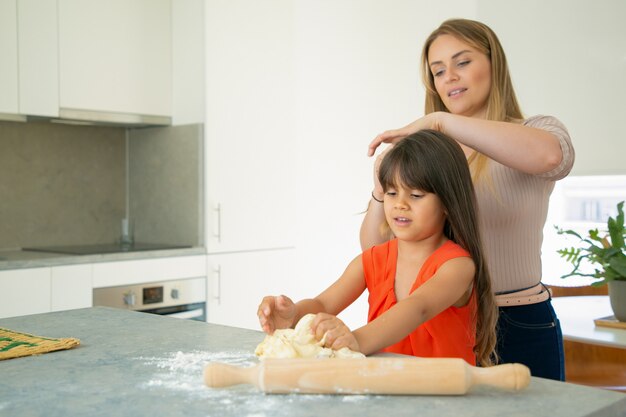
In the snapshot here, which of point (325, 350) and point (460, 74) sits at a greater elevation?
point (460, 74)

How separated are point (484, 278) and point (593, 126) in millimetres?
2155

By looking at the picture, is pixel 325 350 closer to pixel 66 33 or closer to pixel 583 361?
pixel 583 361

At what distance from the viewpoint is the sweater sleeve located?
56.9 inches

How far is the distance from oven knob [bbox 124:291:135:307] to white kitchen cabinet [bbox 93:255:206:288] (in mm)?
44

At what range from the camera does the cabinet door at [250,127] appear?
11.2 ft

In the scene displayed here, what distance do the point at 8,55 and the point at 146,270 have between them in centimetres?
100

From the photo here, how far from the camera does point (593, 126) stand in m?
3.25

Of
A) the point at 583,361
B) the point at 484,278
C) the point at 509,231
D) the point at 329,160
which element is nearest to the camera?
the point at 484,278

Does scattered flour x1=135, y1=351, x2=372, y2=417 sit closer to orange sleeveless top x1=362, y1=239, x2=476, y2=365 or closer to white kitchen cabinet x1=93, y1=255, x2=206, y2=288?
orange sleeveless top x1=362, y1=239, x2=476, y2=365

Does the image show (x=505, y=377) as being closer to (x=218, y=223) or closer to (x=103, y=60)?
(x=218, y=223)

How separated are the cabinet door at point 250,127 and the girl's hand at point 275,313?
2.19 m

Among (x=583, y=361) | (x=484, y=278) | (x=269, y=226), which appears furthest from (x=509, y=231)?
(x=269, y=226)

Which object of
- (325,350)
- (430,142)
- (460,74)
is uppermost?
(460,74)

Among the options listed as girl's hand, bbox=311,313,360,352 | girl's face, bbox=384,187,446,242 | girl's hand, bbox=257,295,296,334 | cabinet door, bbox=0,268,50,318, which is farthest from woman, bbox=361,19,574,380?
cabinet door, bbox=0,268,50,318
